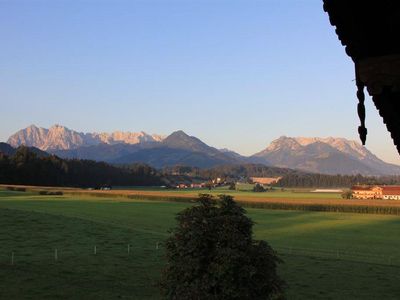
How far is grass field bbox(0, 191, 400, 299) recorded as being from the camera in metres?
34.6

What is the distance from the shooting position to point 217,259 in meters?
26.2

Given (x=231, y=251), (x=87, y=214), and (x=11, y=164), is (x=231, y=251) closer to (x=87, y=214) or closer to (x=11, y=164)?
(x=87, y=214)

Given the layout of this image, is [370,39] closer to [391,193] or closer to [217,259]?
[217,259]

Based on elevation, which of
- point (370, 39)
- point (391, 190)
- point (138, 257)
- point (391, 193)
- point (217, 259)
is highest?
point (370, 39)

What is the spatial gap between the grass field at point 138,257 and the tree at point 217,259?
6.95 meters

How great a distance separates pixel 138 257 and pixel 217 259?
23685mm

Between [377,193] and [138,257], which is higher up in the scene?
[377,193]

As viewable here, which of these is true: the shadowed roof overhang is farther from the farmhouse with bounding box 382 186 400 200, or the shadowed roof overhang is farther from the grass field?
the farmhouse with bounding box 382 186 400 200

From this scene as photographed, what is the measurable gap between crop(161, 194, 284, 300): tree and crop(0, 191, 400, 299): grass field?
6.95 m

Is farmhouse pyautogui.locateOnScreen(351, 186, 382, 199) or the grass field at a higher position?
farmhouse pyautogui.locateOnScreen(351, 186, 382, 199)

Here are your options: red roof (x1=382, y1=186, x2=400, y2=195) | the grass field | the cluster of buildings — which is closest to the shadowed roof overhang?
the grass field

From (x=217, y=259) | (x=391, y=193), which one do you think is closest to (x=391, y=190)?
(x=391, y=193)

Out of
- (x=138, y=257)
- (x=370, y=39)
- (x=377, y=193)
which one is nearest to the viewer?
(x=370, y=39)

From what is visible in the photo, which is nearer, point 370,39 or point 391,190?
point 370,39
